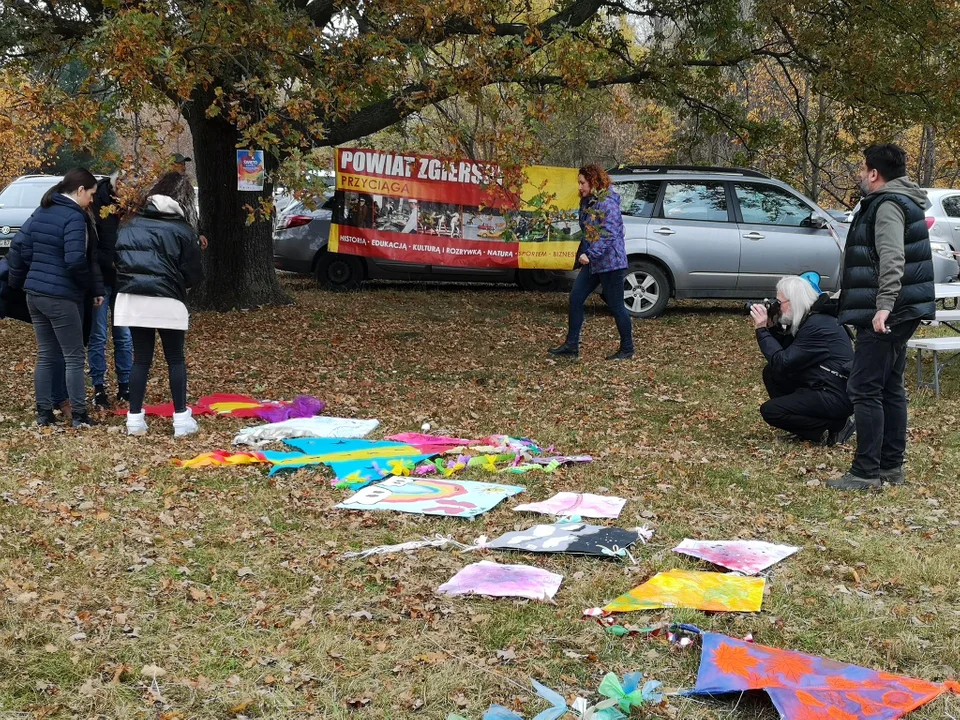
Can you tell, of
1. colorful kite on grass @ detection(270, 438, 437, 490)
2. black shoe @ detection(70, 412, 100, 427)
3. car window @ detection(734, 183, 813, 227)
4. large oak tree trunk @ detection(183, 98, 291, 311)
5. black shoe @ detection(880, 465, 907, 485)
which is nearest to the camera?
black shoe @ detection(880, 465, 907, 485)

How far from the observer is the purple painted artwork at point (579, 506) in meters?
5.45

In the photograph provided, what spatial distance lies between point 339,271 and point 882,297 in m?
11.8

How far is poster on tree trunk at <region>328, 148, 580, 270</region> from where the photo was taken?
587 inches

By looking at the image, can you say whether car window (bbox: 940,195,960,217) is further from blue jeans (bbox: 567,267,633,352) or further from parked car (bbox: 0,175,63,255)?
parked car (bbox: 0,175,63,255)

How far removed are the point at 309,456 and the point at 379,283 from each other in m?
11.1

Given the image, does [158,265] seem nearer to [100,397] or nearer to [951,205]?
[100,397]

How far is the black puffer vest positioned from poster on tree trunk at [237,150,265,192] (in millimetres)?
7079

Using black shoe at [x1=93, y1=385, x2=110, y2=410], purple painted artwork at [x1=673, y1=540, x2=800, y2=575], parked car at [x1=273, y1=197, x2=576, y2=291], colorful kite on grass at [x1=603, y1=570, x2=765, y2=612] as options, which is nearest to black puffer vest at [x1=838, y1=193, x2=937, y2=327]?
purple painted artwork at [x1=673, y1=540, x2=800, y2=575]

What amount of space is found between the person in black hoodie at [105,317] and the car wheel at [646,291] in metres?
6.91

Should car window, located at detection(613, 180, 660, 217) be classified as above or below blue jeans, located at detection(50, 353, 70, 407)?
above

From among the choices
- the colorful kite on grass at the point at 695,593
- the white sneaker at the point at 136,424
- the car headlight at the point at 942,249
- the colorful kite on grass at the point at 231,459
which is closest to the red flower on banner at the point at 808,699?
the colorful kite on grass at the point at 695,593

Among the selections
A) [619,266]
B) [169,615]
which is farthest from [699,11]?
[169,615]

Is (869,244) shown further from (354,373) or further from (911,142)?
(911,142)

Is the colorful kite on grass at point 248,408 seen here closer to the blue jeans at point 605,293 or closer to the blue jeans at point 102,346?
the blue jeans at point 102,346
